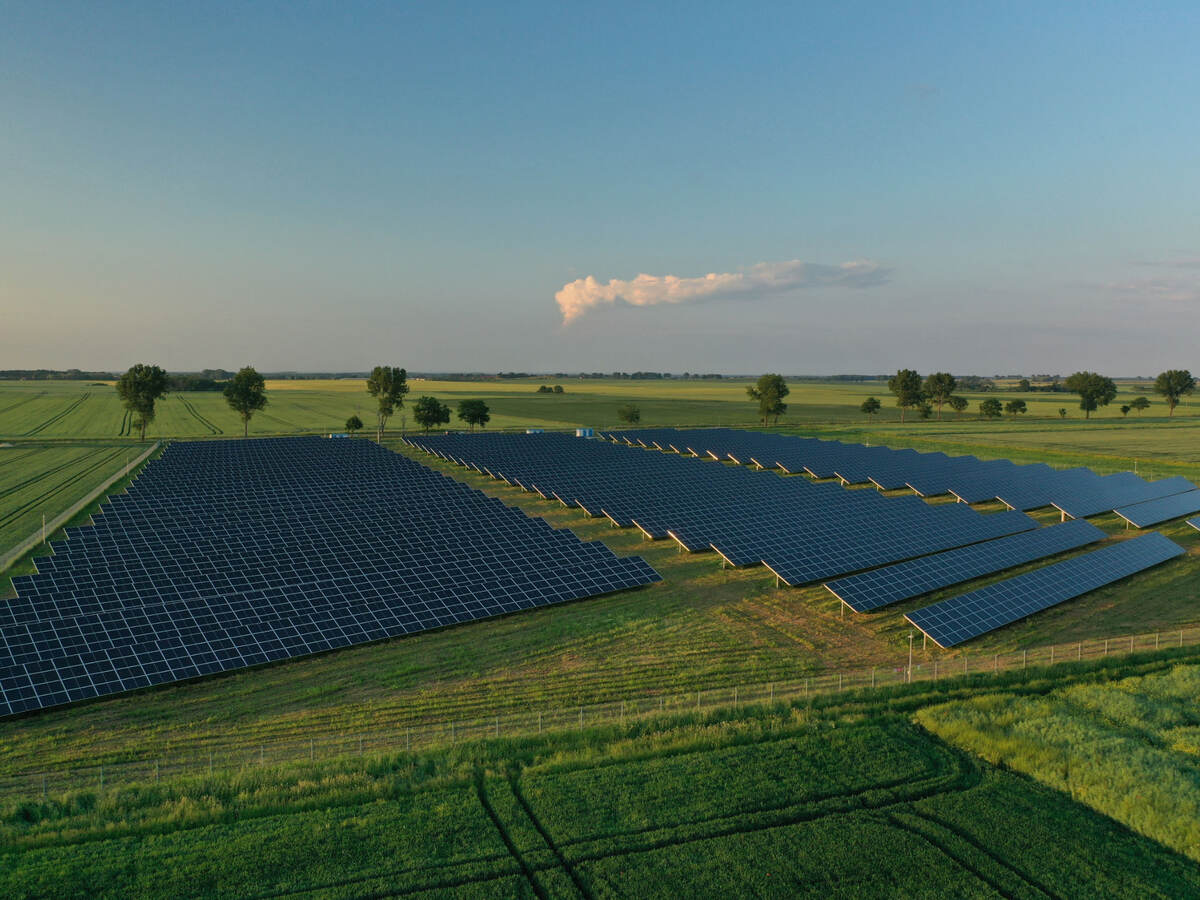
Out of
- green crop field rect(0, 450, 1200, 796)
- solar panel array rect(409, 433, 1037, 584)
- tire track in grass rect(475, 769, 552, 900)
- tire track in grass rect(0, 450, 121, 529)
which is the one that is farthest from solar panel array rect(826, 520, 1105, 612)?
tire track in grass rect(0, 450, 121, 529)

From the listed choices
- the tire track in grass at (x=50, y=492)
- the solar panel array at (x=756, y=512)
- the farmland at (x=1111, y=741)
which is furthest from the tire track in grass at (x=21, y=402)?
the farmland at (x=1111, y=741)

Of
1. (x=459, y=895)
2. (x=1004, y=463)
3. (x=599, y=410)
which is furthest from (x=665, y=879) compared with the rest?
(x=599, y=410)

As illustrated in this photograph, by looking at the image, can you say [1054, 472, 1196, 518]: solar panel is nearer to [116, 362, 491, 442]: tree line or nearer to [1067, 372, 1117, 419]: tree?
[116, 362, 491, 442]: tree line

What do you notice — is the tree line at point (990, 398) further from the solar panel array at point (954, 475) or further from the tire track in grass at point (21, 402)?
the tire track in grass at point (21, 402)

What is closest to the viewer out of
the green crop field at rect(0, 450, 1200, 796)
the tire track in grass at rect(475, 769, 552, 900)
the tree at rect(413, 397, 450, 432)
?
the tire track in grass at rect(475, 769, 552, 900)

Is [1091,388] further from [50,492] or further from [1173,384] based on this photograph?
[50,492]

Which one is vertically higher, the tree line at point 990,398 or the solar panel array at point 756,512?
the tree line at point 990,398
